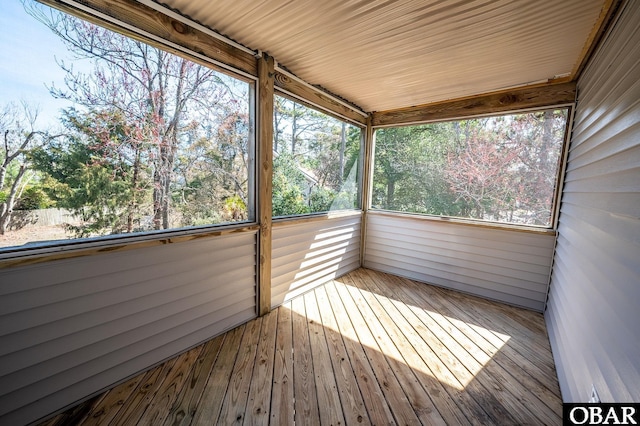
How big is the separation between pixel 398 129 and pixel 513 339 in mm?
2903

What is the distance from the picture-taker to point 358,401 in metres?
1.57

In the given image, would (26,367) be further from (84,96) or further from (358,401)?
(358,401)

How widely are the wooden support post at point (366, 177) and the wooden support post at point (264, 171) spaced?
193cm

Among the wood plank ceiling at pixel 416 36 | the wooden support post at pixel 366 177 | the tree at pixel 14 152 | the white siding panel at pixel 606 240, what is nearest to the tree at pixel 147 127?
the tree at pixel 14 152


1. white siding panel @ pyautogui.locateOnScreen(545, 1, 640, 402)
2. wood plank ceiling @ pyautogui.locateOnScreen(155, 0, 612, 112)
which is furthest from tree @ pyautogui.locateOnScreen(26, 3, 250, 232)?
white siding panel @ pyautogui.locateOnScreen(545, 1, 640, 402)

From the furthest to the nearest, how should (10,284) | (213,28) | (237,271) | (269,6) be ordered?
(237,271), (213,28), (269,6), (10,284)

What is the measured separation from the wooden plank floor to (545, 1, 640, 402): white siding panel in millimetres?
330

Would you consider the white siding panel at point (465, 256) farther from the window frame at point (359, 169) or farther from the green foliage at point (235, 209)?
the green foliage at point (235, 209)

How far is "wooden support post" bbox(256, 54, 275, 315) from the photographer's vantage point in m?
2.24

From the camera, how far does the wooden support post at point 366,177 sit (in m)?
3.88

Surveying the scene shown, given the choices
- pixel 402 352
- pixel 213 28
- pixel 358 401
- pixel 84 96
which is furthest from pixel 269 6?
pixel 402 352

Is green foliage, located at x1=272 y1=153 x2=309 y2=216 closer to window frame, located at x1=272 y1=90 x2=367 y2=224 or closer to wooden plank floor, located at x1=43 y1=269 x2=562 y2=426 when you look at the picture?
window frame, located at x1=272 y1=90 x2=367 y2=224

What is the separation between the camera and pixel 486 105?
295cm

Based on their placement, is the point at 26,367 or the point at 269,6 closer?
the point at 26,367
